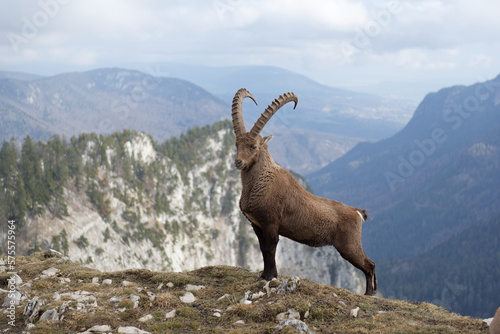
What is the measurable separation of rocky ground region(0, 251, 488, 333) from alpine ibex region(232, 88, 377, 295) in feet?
6.19

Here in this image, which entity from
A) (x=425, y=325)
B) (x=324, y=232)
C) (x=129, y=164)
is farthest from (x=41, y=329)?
(x=129, y=164)

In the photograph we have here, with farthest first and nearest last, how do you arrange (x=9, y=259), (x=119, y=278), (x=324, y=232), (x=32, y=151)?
(x=32, y=151), (x=9, y=259), (x=119, y=278), (x=324, y=232)

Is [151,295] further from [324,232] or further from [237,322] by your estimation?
[324,232]

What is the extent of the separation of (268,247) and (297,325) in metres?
4.23

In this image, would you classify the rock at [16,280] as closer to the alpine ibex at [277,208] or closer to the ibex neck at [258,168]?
the alpine ibex at [277,208]

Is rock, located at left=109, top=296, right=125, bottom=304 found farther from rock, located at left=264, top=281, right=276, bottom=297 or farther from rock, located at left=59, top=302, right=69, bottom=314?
rock, located at left=264, top=281, right=276, bottom=297

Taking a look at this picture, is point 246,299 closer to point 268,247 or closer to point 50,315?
point 268,247

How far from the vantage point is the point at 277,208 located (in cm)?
1563

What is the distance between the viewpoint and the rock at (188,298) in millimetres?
15124

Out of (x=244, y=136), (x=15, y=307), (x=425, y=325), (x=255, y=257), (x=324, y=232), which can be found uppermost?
(x=244, y=136)

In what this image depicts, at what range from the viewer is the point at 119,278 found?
1781 cm

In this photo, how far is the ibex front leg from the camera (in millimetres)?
15617

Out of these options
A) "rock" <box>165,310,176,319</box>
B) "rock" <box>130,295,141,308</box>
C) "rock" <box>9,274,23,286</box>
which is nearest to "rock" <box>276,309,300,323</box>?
"rock" <box>165,310,176,319</box>

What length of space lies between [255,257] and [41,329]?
18758 cm
